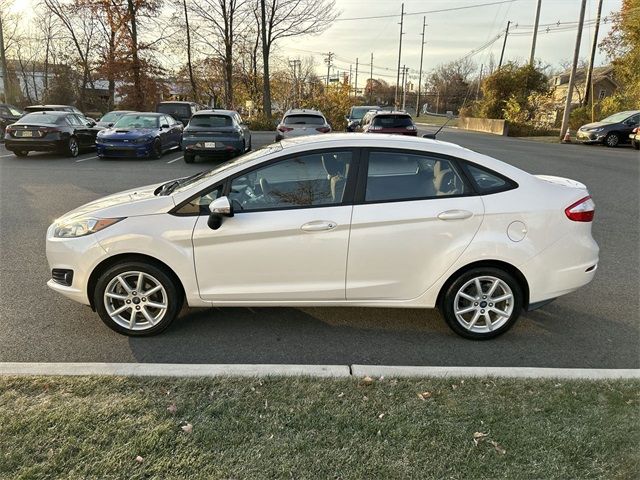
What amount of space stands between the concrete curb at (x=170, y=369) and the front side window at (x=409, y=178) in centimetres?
135

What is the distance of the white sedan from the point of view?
12.1ft

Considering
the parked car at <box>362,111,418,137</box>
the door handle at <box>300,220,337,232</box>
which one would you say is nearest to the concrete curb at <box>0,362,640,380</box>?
the door handle at <box>300,220,337,232</box>

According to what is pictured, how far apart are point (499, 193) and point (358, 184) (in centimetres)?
111

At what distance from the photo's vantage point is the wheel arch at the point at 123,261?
12.4 ft

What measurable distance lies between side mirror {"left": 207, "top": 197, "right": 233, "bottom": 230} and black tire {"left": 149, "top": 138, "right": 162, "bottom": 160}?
508 inches

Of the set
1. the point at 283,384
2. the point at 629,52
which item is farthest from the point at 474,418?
the point at 629,52

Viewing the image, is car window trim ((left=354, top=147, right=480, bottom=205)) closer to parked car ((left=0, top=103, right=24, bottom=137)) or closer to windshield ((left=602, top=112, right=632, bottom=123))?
parked car ((left=0, top=103, right=24, bottom=137))

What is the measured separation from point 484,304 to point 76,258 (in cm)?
326

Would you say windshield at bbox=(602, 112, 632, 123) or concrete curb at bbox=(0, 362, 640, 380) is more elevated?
windshield at bbox=(602, 112, 632, 123)

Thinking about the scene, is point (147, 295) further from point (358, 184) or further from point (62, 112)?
point (62, 112)

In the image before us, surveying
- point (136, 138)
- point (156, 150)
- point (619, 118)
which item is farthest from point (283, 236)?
point (619, 118)

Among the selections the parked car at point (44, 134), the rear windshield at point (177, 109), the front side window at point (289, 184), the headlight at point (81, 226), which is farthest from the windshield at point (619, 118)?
the headlight at point (81, 226)

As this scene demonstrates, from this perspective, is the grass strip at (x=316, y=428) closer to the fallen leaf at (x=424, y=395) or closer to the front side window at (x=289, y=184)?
the fallen leaf at (x=424, y=395)

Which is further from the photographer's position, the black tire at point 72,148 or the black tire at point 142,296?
the black tire at point 72,148
